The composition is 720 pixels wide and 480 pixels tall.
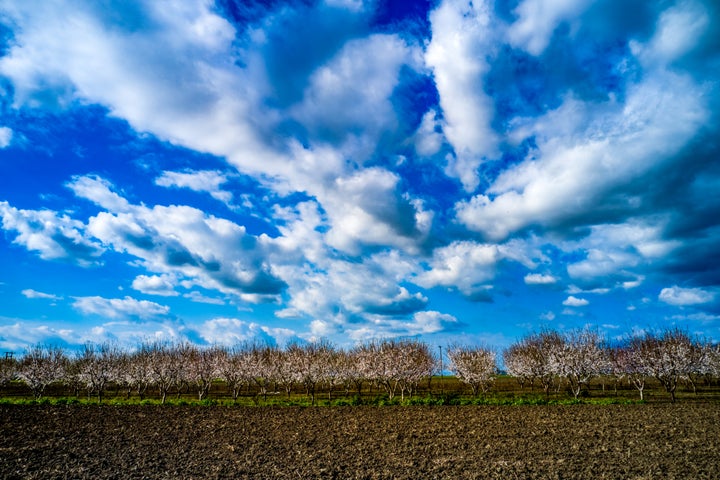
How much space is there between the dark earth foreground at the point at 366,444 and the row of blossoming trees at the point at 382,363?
22104 millimetres

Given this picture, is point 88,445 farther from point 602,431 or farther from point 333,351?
point 333,351

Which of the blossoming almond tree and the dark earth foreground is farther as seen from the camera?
the blossoming almond tree

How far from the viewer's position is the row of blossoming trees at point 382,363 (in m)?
55.0

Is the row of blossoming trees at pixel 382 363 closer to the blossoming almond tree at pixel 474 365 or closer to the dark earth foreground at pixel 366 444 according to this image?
the blossoming almond tree at pixel 474 365

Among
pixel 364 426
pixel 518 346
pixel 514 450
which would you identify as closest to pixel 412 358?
pixel 518 346

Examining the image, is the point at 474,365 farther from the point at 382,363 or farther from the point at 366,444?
the point at 366,444

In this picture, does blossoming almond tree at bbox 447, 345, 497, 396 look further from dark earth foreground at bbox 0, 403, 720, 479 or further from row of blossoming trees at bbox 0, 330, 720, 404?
dark earth foreground at bbox 0, 403, 720, 479

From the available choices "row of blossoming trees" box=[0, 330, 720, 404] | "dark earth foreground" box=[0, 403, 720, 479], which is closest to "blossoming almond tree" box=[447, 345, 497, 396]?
Result: "row of blossoming trees" box=[0, 330, 720, 404]

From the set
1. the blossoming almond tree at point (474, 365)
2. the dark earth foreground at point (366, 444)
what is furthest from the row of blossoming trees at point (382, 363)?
the dark earth foreground at point (366, 444)

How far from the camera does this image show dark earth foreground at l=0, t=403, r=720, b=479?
55.7 feet

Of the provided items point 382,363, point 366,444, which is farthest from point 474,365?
point 366,444

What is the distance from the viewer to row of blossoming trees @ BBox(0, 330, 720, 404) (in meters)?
55.0

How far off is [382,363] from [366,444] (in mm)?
38541

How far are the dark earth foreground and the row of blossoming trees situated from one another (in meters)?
22.1
